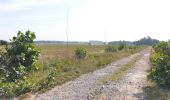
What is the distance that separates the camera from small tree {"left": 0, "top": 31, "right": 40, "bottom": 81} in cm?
1603

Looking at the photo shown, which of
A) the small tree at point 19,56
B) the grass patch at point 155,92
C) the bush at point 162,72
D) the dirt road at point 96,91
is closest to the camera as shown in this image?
the grass patch at point 155,92

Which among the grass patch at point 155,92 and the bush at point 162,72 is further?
the bush at point 162,72

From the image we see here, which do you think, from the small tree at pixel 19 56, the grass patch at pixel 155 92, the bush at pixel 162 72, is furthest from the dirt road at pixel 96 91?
the small tree at pixel 19 56

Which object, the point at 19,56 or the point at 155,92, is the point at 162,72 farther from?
the point at 19,56

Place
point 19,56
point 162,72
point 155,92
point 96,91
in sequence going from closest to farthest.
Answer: point 155,92
point 96,91
point 162,72
point 19,56

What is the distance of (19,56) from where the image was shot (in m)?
16.1

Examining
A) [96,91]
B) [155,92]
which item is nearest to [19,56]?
[96,91]

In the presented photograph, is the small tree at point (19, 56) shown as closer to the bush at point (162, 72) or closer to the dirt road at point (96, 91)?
the dirt road at point (96, 91)

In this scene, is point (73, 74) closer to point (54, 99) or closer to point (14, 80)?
point (14, 80)

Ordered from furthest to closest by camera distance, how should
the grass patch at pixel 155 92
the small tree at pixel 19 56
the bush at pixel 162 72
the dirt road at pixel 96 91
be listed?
the small tree at pixel 19 56
the bush at pixel 162 72
the dirt road at pixel 96 91
the grass patch at pixel 155 92

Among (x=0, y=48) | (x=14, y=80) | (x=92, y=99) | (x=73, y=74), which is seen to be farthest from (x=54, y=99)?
(x=73, y=74)

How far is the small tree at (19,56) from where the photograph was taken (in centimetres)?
1603

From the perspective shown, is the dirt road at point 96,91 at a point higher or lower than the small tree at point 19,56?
lower

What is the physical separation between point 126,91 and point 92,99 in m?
2.04
